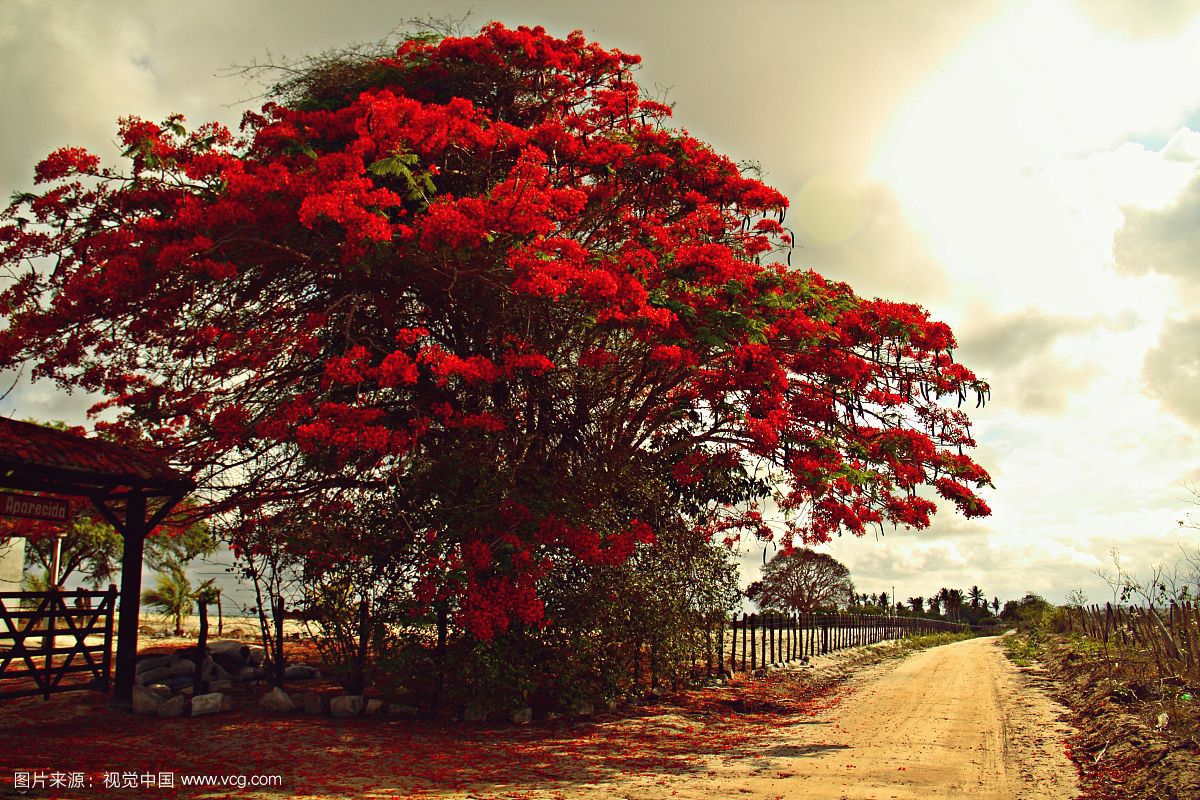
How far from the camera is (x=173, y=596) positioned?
62.1 feet

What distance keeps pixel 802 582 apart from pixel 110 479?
1728 inches

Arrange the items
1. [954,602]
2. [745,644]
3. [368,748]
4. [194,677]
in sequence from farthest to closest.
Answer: [954,602]
[745,644]
[194,677]
[368,748]

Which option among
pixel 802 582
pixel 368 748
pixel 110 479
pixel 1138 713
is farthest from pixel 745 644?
pixel 802 582

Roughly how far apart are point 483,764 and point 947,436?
7.99m

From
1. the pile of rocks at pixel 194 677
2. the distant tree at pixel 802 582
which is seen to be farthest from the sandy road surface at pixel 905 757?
the distant tree at pixel 802 582

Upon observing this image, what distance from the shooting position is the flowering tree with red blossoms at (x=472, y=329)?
9039mm

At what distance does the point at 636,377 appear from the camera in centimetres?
1149

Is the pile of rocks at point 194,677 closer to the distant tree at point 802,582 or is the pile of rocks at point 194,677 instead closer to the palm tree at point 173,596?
the palm tree at point 173,596

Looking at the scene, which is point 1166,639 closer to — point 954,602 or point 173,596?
point 173,596

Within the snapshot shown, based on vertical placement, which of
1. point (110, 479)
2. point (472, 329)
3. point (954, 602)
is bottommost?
point (954, 602)

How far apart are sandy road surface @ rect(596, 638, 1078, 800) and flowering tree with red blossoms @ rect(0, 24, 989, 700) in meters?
2.63

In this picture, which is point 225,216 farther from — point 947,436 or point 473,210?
point 947,436

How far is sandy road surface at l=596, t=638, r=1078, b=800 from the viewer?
6918 millimetres

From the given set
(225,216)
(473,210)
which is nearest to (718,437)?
(473,210)
